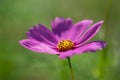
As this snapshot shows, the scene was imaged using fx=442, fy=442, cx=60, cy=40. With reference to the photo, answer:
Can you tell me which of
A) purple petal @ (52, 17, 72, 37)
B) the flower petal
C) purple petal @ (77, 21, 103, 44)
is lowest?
the flower petal

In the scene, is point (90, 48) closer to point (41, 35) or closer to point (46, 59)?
point (41, 35)

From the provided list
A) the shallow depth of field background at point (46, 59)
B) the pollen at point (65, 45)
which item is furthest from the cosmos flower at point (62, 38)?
the shallow depth of field background at point (46, 59)

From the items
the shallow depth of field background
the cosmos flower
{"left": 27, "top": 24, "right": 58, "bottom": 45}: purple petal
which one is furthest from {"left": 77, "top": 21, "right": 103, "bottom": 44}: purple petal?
the shallow depth of field background

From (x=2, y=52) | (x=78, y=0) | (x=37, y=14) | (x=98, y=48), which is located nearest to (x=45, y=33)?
(x=98, y=48)

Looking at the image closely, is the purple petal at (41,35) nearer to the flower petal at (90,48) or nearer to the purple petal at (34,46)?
the purple petal at (34,46)

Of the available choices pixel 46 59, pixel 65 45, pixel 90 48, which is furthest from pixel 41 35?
pixel 46 59

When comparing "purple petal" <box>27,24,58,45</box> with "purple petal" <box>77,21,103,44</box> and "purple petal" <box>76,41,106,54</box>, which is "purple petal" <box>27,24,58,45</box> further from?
"purple petal" <box>76,41,106,54</box>

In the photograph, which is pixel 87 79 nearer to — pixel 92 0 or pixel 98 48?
pixel 98 48
